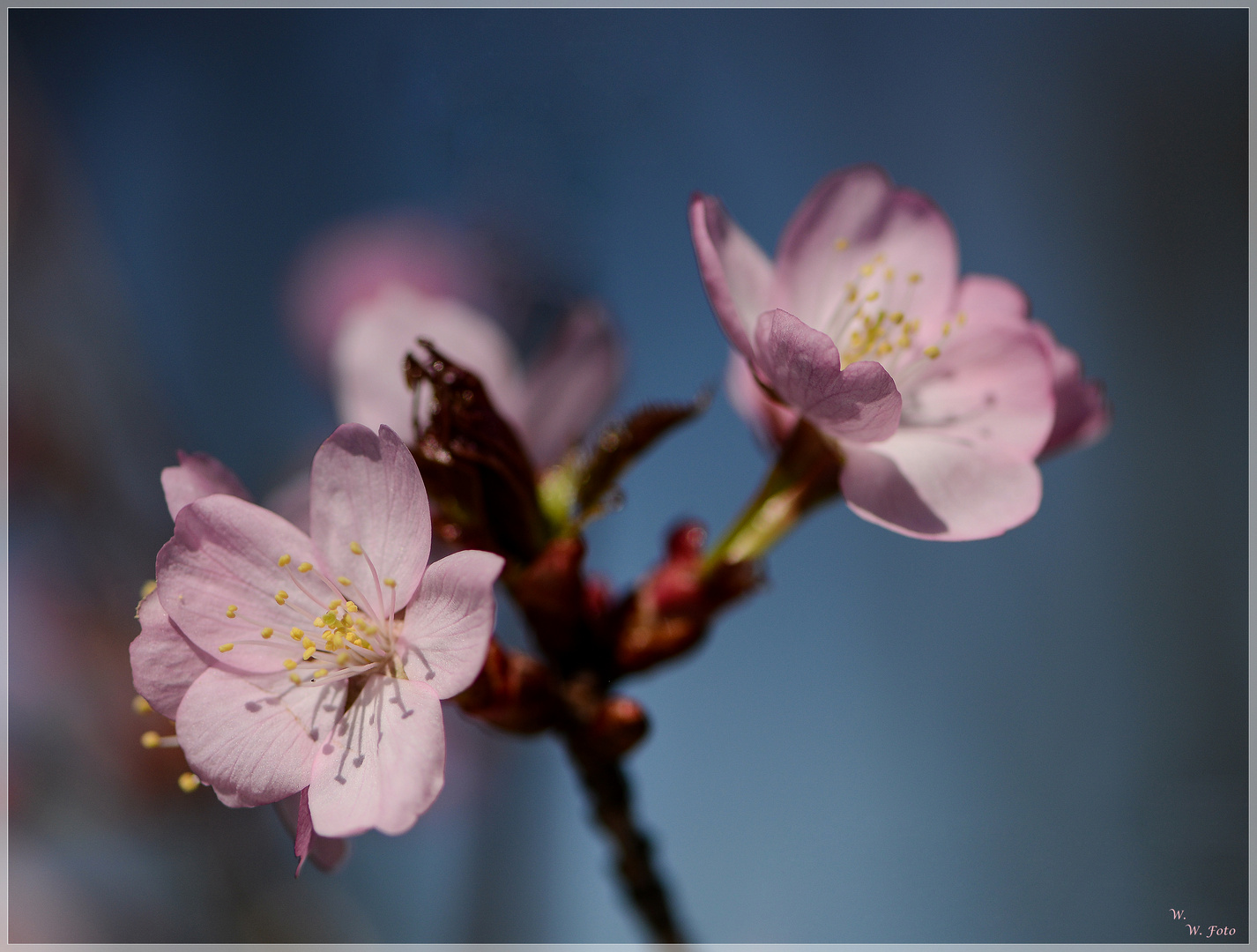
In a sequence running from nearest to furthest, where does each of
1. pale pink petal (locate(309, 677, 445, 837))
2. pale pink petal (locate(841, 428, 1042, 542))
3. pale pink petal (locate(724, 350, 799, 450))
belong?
pale pink petal (locate(309, 677, 445, 837))
pale pink petal (locate(841, 428, 1042, 542))
pale pink petal (locate(724, 350, 799, 450))

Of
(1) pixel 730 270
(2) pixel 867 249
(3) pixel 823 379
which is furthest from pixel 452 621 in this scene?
(2) pixel 867 249

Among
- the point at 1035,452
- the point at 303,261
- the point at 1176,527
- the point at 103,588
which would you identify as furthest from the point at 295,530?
the point at 1176,527

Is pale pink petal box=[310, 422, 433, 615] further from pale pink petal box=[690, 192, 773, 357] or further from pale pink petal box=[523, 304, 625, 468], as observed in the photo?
pale pink petal box=[523, 304, 625, 468]

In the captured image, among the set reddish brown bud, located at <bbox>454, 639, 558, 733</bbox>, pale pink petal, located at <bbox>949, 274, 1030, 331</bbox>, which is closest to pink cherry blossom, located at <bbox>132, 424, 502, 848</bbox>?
reddish brown bud, located at <bbox>454, 639, 558, 733</bbox>

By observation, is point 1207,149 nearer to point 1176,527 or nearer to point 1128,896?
point 1176,527

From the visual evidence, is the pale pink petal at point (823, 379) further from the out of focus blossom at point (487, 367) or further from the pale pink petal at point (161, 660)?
the pale pink petal at point (161, 660)

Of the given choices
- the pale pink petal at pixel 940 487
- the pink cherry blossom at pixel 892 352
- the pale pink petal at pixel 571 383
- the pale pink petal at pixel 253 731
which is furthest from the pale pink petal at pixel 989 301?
the pale pink petal at pixel 253 731

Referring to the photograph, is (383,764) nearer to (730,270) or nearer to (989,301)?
(730,270)
